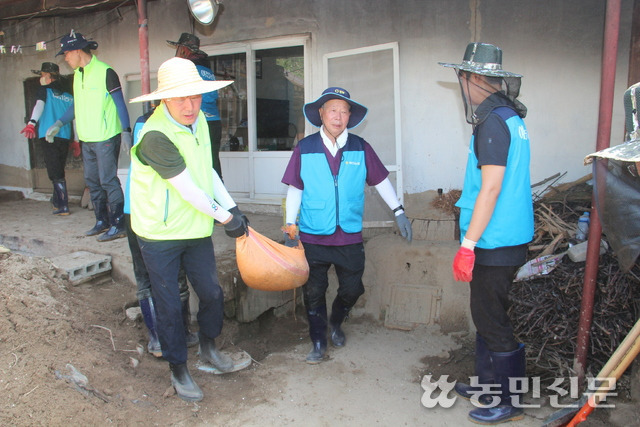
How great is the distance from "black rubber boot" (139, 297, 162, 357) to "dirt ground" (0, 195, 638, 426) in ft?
0.22

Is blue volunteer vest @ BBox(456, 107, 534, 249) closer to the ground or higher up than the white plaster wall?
closer to the ground

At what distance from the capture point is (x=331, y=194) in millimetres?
3410

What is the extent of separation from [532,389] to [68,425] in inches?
116

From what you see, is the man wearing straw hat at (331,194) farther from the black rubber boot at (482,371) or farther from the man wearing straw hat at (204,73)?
the man wearing straw hat at (204,73)

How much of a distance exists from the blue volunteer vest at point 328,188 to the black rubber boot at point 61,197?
12.8 ft

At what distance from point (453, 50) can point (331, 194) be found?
247 cm

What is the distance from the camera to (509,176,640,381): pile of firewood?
3148 mm

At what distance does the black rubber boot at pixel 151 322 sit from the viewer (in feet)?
11.1

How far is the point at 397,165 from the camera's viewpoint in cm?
499

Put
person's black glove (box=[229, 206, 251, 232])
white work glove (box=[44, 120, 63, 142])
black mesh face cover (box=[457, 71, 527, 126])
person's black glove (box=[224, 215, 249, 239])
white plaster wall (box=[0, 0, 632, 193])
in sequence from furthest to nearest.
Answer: white work glove (box=[44, 120, 63, 142]) → white plaster wall (box=[0, 0, 632, 193]) → person's black glove (box=[229, 206, 251, 232]) → person's black glove (box=[224, 215, 249, 239]) → black mesh face cover (box=[457, 71, 527, 126])

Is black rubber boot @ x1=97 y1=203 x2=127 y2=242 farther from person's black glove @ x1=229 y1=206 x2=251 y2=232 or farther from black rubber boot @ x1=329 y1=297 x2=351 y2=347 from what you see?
black rubber boot @ x1=329 y1=297 x2=351 y2=347

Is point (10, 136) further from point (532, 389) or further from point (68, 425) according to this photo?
point (532, 389)

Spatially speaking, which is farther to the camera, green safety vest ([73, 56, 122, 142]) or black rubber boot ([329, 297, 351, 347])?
green safety vest ([73, 56, 122, 142])

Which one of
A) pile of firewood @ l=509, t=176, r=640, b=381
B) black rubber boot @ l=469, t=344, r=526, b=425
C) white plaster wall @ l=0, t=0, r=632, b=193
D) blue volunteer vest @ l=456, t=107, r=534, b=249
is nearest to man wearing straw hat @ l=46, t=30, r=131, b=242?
white plaster wall @ l=0, t=0, r=632, b=193
